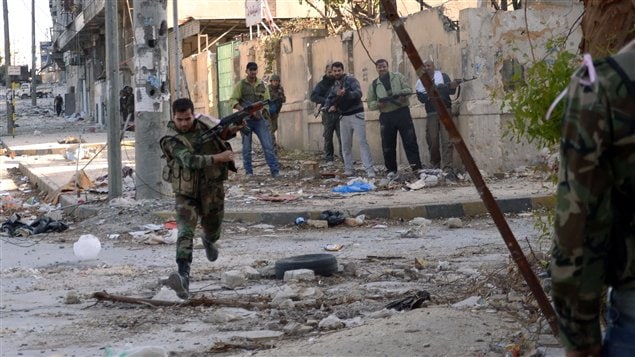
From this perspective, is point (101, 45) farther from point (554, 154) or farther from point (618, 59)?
point (618, 59)

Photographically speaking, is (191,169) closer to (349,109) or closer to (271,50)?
(349,109)

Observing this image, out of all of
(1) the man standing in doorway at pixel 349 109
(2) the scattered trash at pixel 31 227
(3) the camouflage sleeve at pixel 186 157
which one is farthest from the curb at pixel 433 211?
(3) the camouflage sleeve at pixel 186 157

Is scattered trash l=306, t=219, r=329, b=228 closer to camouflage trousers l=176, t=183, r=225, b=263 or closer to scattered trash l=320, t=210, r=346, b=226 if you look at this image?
scattered trash l=320, t=210, r=346, b=226

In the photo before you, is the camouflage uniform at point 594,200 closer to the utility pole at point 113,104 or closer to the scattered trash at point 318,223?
the scattered trash at point 318,223

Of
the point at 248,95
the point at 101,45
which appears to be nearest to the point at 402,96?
the point at 248,95

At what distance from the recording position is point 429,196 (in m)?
13.9

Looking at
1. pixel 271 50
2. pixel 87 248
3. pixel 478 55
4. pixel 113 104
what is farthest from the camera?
pixel 271 50

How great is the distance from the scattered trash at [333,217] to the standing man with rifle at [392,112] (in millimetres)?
3771

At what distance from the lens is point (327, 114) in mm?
19531

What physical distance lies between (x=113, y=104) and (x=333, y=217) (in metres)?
3.52

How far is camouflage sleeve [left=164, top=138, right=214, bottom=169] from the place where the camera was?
7.95 metres

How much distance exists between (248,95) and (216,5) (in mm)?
19473

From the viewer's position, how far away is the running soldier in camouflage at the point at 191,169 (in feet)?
26.1

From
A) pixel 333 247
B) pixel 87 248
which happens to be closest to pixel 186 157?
pixel 87 248
